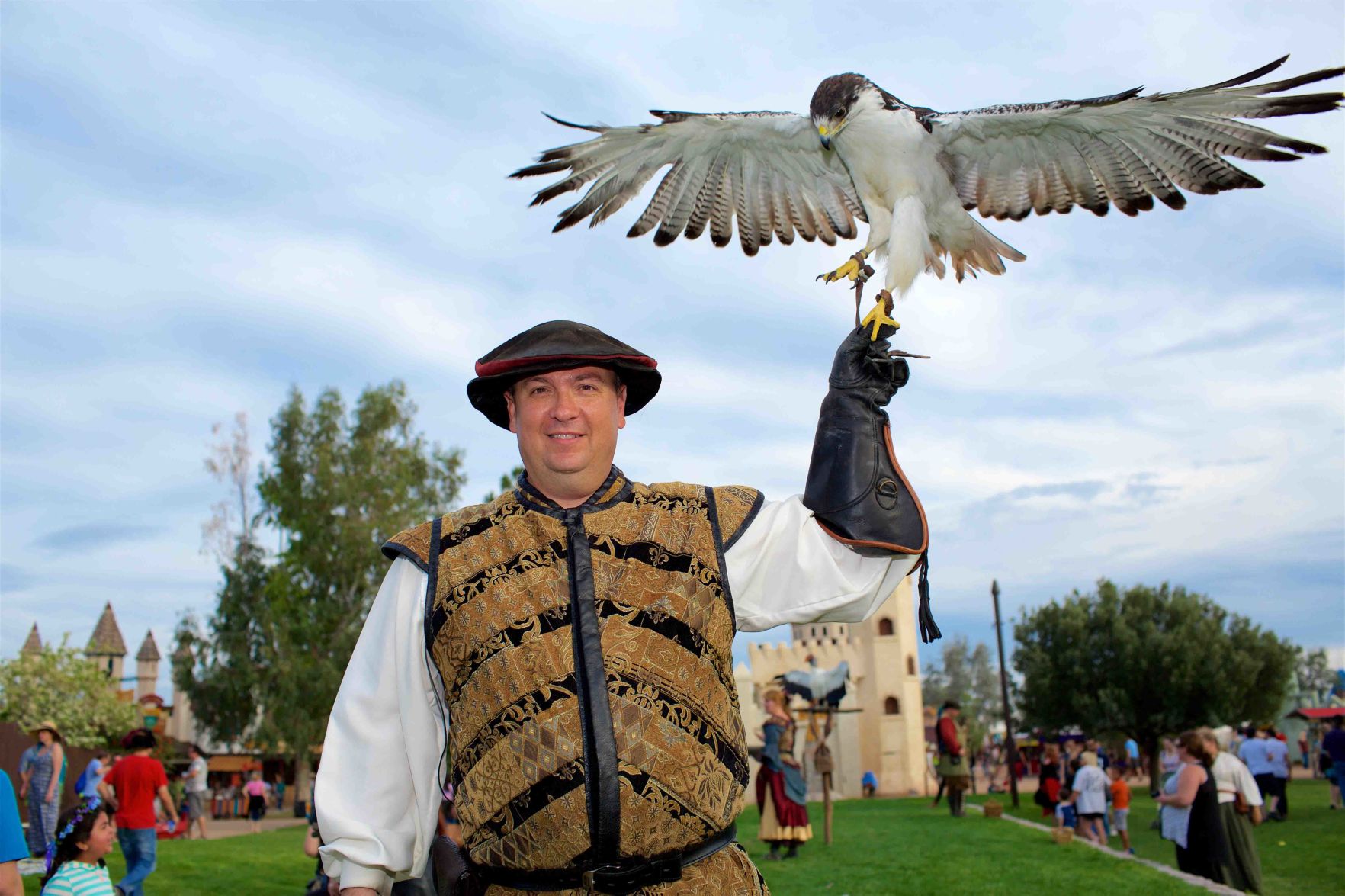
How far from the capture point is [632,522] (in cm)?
237

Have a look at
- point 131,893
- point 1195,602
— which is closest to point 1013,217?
point 131,893

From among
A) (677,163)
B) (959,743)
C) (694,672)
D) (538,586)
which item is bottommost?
(959,743)

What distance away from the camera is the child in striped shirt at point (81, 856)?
5.15 metres

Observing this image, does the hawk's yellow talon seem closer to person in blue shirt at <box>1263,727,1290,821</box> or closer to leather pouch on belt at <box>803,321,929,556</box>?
leather pouch on belt at <box>803,321,929,556</box>

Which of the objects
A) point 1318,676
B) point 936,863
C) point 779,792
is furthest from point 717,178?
point 1318,676

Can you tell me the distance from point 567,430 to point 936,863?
28.6 ft

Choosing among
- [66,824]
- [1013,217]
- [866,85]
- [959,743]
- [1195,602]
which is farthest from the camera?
[1195,602]

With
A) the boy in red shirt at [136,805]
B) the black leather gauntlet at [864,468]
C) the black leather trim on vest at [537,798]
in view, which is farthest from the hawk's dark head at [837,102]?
the boy in red shirt at [136,805]

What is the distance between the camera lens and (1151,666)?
98.2 ft

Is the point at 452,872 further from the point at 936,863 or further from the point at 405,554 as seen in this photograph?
the point at 936,863

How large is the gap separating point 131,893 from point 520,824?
20.8 feet

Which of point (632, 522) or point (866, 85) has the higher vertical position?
point (866, 85)

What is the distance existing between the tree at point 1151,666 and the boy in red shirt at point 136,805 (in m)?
27.0

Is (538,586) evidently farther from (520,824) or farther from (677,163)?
(677,163)
